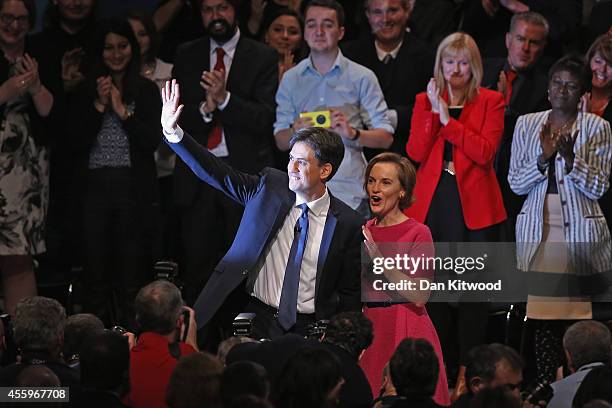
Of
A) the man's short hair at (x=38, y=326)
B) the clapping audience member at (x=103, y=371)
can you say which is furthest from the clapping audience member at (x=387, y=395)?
the man's short hair at (x=38, y=326)

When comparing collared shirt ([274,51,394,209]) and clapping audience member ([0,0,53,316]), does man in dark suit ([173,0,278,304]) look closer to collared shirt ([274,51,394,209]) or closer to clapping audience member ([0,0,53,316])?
collared shirt ([274,51,394,209])

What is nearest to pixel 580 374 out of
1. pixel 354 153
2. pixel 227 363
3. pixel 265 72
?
pixel 227 363

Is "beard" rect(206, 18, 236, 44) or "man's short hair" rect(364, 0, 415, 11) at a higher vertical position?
"man's short hair" rect(364, 0, 415, 11)

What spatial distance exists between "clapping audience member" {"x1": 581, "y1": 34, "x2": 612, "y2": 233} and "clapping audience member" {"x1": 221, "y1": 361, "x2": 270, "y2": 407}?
3.40 meters

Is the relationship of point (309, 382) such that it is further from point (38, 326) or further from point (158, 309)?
point (38, 326)

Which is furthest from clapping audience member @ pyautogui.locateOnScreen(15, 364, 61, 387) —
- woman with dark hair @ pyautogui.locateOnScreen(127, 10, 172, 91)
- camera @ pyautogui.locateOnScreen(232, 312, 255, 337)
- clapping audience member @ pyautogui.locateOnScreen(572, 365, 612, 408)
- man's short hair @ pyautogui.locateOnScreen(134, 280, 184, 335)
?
woman with dark hair @ pyautogui.locateOnScreen(127, 10, 172, 91)

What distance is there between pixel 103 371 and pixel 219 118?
10.5 feet

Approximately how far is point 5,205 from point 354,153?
198 cm

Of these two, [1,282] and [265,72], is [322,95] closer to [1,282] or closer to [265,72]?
[265,72]

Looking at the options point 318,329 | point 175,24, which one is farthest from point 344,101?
point 318,329

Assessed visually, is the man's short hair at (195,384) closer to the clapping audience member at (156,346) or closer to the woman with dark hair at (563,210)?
the clapping audience member at (156,346)

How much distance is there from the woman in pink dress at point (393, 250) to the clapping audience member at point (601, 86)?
164cm

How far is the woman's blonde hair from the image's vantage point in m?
7.16

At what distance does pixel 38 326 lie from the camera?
16.7 ft
